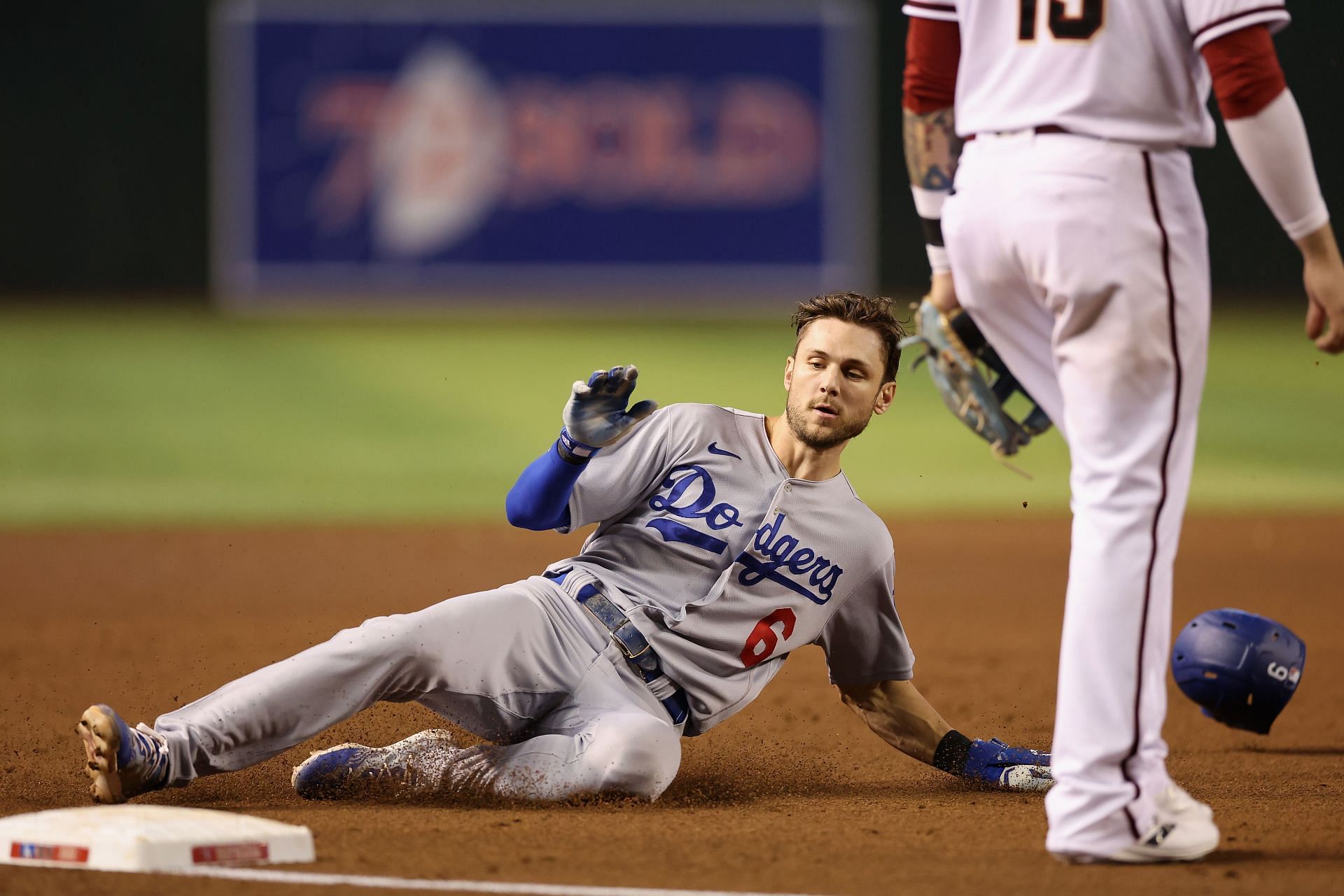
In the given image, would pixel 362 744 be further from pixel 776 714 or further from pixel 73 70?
pixel 73 70

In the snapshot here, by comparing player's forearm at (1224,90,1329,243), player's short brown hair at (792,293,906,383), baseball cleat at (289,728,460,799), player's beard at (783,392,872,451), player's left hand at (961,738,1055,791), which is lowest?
player's left hand at (961,738,1055,791)

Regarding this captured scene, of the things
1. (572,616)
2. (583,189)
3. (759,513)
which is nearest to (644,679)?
(572,616)

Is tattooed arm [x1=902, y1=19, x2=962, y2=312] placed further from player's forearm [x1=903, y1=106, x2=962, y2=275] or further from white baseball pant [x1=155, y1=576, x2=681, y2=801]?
white baseball pant [x1=155, y1=576, x2=681, y2=801]

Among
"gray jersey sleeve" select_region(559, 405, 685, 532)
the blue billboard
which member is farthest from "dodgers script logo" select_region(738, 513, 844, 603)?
the blue billboard

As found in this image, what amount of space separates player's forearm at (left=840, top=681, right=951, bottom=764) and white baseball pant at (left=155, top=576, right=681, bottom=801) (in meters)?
0.59

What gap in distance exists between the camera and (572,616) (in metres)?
3.92

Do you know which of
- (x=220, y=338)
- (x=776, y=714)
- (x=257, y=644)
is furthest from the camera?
(x=220, y=338)

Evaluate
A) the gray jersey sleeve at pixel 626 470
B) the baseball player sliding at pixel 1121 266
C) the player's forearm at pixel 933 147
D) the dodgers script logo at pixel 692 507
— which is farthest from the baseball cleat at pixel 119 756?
the player's forearm at pixel 933 147

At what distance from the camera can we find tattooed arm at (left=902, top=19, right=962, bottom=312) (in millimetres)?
3250

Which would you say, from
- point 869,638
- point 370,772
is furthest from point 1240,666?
point 370,772

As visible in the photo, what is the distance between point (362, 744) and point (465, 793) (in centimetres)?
76

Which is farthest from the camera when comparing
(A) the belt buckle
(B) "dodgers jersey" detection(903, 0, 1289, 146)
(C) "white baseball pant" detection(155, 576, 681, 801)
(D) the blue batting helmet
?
(D) the blue batting helmet

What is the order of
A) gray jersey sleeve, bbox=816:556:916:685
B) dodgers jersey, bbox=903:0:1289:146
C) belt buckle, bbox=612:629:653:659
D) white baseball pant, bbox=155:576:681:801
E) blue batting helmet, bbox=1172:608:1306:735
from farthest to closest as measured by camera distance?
blue batting helmet, bbox=1172:608:1306:735 < gray jersey sleeve, bbox=816:556:916:685 < belt buckle, bbox=612:629:653:659 < white baseball pant, bbox=155:576:681:801 < dodgers jersey, bbox=903:0:1289:146

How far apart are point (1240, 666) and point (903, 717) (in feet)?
3.57
